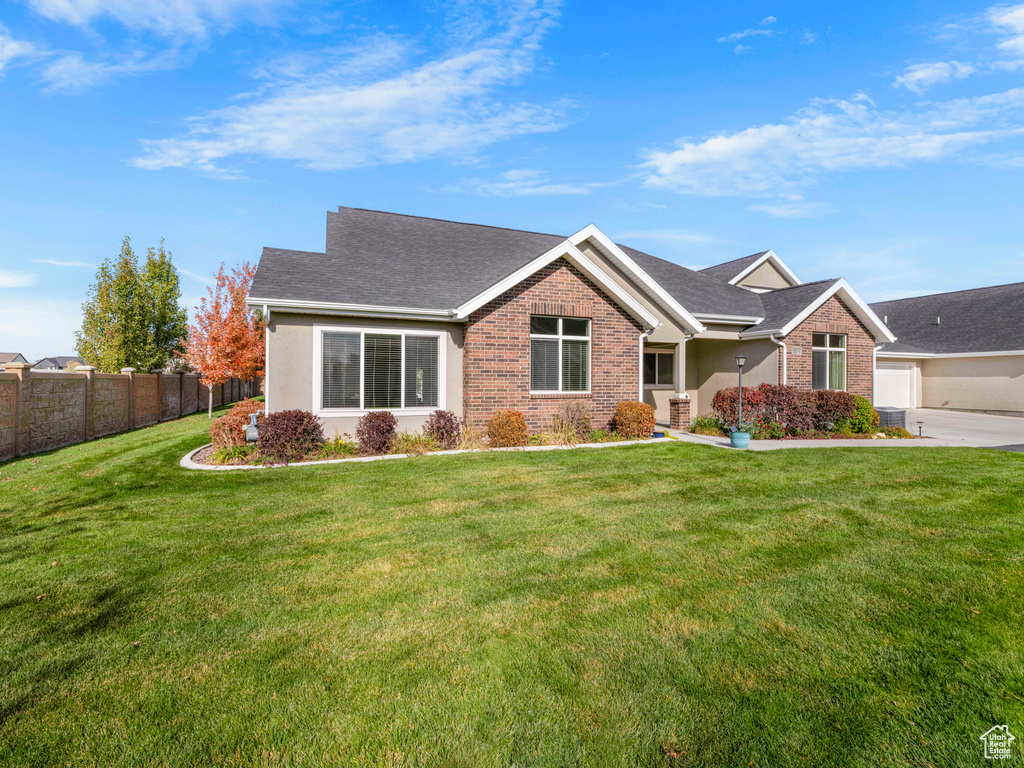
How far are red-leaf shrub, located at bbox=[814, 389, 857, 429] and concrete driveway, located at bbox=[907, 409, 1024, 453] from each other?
7.06 feet

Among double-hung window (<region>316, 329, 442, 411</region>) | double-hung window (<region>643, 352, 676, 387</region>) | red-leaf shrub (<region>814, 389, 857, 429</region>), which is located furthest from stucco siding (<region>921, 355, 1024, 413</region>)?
double-hung window (<region>316, 329, 442, 411</region>)

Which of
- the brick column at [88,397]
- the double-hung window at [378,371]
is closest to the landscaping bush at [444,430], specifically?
the double-hung window at [378,371]

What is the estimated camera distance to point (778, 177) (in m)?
15.8

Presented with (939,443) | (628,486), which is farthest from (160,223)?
(939,443)

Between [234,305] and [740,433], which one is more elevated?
[234,305]

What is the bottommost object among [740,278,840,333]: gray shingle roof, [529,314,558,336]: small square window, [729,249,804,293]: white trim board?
[529,314,558,336]: small square window

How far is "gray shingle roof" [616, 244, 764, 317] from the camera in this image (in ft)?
54.9

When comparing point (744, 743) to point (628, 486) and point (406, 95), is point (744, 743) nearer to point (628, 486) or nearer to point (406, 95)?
point (628, 486)

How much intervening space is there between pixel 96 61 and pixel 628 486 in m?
14.6

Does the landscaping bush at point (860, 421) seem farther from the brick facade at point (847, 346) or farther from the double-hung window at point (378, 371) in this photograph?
the double-hung window at point (378, 371)

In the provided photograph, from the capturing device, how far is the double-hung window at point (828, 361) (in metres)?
16.5

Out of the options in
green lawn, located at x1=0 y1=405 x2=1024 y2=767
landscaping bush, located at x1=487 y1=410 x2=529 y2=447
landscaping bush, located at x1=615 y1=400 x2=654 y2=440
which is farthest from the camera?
landscaping bush, located at x1=615 y1=400 x2=654 y2=440

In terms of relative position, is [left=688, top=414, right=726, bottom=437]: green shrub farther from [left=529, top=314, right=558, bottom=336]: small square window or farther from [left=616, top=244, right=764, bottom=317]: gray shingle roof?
[left=529, top=314, right=558, bottom=336]: small square window

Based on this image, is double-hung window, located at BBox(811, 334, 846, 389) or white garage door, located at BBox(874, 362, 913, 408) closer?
double-hung window, located at BBox(811, 334, 846, 389)
